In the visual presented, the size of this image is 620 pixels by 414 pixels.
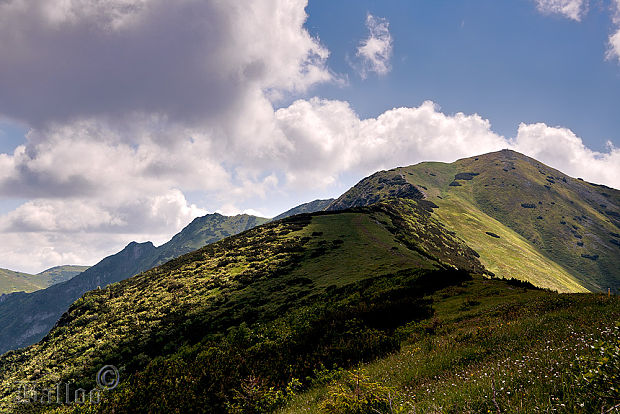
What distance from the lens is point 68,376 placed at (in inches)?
1396

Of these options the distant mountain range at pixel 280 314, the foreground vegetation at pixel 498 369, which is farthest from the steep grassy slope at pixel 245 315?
the foreground vegetation at pixel 498 369

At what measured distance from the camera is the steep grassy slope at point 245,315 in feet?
45.3

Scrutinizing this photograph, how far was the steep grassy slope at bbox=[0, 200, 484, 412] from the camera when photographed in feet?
45.3

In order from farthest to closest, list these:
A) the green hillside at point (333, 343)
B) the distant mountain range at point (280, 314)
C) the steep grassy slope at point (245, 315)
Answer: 1. the steep grassy slope at point (245, 315)
2. the distant mountain range at point (280, 314)
3. the green hillside at point (333, 343)

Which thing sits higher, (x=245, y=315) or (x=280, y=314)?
(x=280, y=314)

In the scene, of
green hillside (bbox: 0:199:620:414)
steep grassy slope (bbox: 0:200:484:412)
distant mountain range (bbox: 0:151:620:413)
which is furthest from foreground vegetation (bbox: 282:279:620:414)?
steep grassy slope (bbox: 0:200:484:412)

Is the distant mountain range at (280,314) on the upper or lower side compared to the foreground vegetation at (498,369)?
lower

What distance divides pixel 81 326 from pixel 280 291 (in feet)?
138

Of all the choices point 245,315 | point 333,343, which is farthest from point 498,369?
point 245,315

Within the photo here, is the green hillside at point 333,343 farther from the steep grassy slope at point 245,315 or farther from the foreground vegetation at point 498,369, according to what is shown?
the steep grassy slope at point 245,315

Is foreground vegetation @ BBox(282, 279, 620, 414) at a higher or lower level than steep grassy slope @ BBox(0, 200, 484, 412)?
higher

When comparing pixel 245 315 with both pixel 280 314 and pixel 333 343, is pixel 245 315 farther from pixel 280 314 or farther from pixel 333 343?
pixel 333 343

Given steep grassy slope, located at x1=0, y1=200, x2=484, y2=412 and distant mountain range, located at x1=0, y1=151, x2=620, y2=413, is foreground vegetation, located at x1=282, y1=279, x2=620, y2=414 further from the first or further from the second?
steep grassy slope, located at x1=0, y1=200, x2=484, y2=412

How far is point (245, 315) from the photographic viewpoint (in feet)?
127
